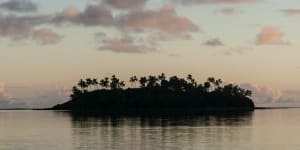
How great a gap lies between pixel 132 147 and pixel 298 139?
32951mm

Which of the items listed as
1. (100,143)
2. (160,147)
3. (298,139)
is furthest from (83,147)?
(298,139)

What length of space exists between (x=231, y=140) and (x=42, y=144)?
31.6m

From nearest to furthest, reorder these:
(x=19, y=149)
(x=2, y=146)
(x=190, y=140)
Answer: (x=19, y=149) → (x=2, y=146) → (x=190, y=140)

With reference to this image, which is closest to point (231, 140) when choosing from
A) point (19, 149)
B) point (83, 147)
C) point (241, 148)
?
point (241, 148)

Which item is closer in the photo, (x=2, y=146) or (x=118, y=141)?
(x=2, y=146)

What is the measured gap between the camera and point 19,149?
81.2 metres

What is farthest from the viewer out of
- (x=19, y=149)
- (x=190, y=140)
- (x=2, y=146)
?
(x=190, y=140)

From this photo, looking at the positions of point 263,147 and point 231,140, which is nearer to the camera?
point 263,147

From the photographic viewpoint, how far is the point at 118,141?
311 feet

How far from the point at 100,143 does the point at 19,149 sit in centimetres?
1420

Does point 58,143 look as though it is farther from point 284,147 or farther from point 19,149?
point 284,147

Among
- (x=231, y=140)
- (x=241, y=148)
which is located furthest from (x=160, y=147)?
(x=231, y=140)

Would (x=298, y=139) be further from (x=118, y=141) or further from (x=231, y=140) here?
(x=118, y=141)

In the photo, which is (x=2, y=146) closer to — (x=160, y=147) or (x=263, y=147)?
(x=160, y=147)
